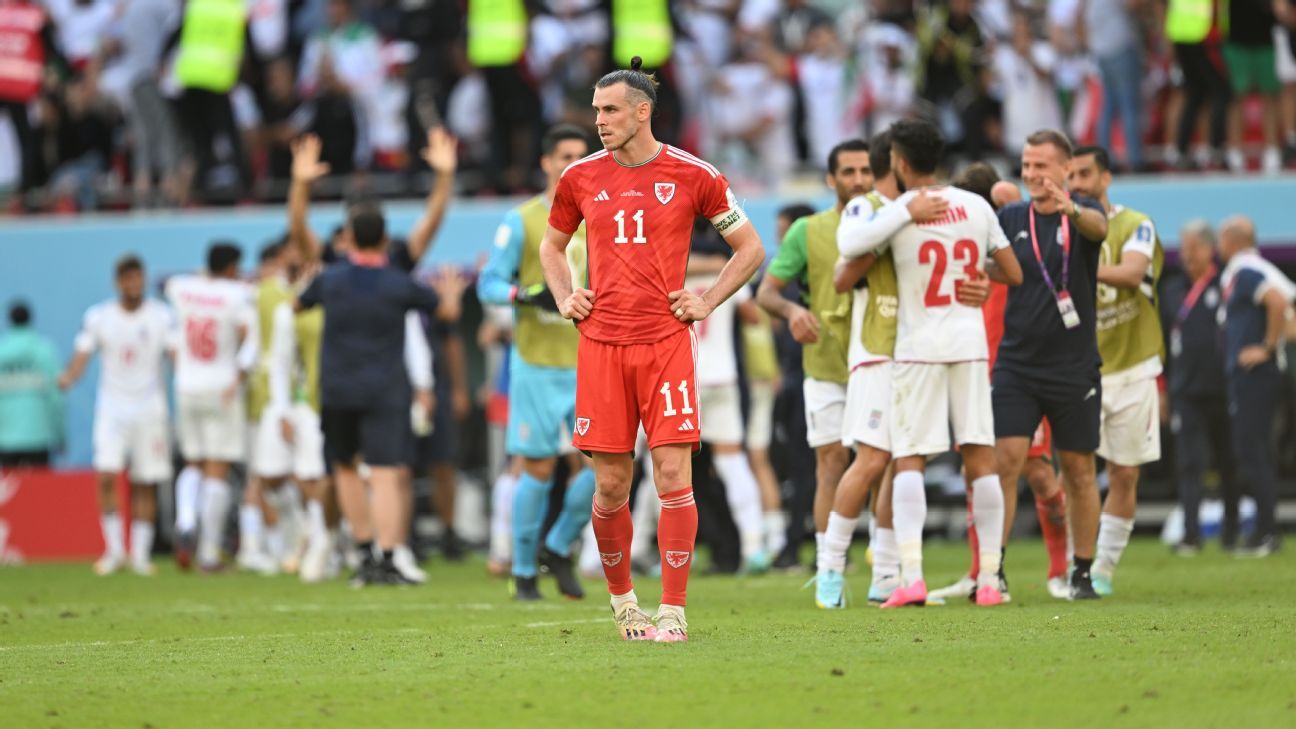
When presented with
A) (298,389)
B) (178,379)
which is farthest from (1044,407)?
(178,379)

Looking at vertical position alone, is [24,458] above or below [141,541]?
above

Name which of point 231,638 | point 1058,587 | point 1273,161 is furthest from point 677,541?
point 1273,161

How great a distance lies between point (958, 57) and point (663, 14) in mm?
3035

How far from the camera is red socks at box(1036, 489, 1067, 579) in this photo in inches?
401

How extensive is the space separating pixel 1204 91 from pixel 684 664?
44.9 feet

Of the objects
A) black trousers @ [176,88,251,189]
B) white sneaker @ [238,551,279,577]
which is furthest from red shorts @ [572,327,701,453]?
black trousers @ [176,88,251,189]

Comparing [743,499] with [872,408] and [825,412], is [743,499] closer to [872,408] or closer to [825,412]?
[825,412]

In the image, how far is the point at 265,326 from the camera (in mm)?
15938

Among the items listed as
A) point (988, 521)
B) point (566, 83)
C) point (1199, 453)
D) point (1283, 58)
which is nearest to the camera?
point (988, 521)

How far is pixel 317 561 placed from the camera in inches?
572

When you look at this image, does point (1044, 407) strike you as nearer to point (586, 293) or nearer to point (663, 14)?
point (586, 293)

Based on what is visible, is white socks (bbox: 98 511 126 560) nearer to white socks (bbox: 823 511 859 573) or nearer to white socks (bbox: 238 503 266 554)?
white socks (bbox: 238 503 266 554)

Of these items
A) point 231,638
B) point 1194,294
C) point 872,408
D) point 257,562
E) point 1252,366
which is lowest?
point 257,562

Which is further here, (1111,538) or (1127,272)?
(1111,538)
